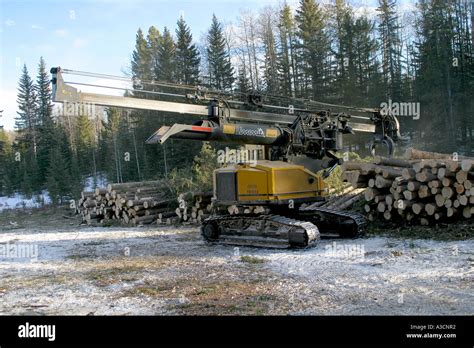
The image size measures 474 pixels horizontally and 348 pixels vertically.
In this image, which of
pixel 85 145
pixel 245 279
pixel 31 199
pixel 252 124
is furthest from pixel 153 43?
pixel 245 279

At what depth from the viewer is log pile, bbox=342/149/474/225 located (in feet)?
30.6

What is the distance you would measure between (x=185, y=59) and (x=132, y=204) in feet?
72.6

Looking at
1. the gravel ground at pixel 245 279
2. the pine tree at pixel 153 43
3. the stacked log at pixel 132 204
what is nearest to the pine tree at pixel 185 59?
the pine tree at pixel 153 43

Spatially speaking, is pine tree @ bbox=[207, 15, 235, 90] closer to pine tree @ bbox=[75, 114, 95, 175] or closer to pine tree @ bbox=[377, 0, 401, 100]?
pine tree @ bbox=[377, 0, 401, 100]

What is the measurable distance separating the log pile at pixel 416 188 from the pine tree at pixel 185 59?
81.7 feet

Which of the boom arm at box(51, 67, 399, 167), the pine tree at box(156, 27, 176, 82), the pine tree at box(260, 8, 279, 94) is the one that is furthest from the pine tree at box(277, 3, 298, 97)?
A: the boom arm at box(51, 67, 399, 167)

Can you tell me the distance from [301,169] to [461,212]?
142 inches

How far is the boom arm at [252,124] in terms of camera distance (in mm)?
7406

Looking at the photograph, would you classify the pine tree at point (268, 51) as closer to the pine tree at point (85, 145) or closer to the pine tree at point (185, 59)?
the pine tree at point (185, 59)

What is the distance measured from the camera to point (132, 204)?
15227mm

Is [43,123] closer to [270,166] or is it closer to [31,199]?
[31,199]

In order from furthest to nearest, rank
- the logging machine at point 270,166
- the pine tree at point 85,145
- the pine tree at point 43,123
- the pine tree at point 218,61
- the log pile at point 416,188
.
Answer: the pine tree at point 85,145
the pine tree at point 43,123
the pine tree at point 218,61
the log pile at point 416,188
the logging machine at point 270,166

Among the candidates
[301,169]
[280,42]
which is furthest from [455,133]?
[301,169]
